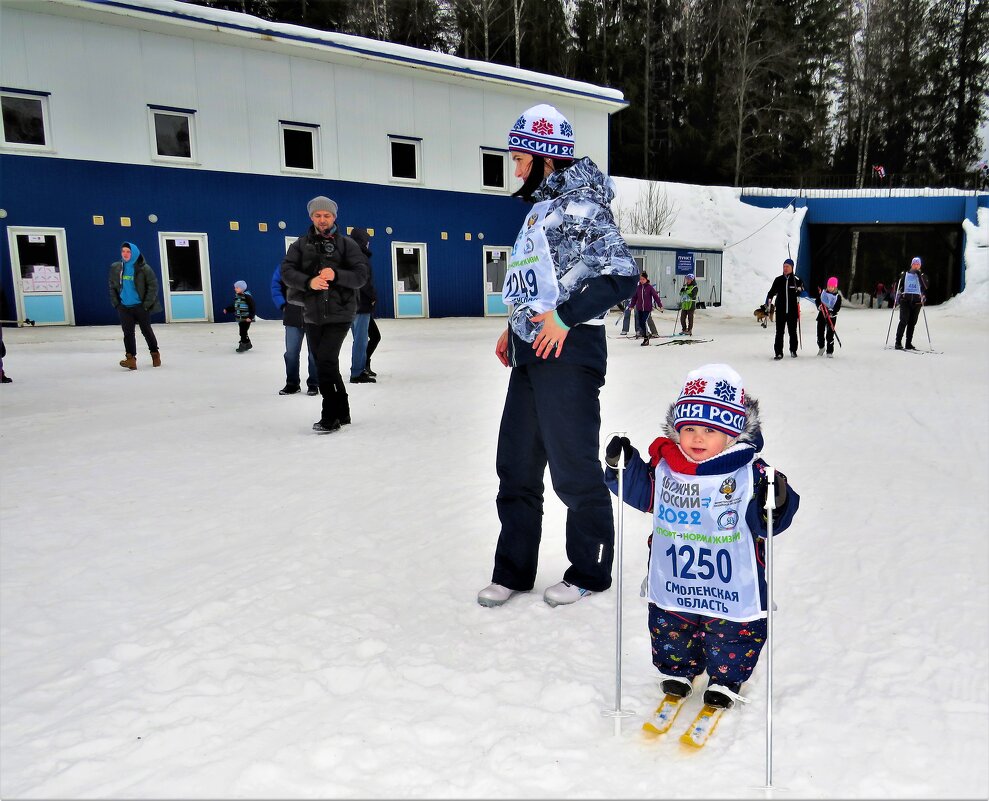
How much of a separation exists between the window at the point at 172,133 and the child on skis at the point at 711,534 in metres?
19.6

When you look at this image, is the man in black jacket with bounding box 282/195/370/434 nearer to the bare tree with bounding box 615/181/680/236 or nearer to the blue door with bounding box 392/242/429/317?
the blue door with bounding box 392/242/429/317

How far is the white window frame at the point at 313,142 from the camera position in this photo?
66.2 feet

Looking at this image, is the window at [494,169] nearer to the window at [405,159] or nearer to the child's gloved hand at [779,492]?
the window at [405,159]

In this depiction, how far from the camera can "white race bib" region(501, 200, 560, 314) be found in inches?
108

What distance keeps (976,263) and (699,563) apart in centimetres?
3540

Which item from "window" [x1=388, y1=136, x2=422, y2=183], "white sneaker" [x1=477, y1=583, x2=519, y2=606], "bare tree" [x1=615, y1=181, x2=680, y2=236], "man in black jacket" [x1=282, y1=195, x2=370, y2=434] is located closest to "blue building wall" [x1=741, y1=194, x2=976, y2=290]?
"bare tree" [x1=615, y1=181, x2=680, y2=236]

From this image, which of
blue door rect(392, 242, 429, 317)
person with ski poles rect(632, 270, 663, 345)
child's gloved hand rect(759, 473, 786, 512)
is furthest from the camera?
blue door rect(392, 242, 429, 317)

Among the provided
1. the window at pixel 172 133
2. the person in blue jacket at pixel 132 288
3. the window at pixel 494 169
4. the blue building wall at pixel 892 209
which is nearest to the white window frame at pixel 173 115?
the window at pixel 172 133

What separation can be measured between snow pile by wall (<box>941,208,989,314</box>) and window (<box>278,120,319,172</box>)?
25198 mm

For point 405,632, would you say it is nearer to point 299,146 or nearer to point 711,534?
point 711,534

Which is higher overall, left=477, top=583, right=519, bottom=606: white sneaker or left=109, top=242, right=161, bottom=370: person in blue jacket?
left=109, top=242, right=161, bottom=370: person in blue jacket

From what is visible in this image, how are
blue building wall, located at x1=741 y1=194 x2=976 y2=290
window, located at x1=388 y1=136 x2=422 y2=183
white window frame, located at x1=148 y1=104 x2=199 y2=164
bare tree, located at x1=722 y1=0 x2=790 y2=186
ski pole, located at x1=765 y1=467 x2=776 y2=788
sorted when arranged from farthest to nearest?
bare tree, located at x1=722 y1=0 x2=790 y2=186 < blue building wall, located at x1=741 y1=194 x2=976 y2=290 < window, located at x1=388 y1=136 x2=422 y2=183 < white window frame, located at x1=148 y1=104 x2=199 y2=164 < ski pole, located at x1=765 y1=467 x2=776 y2=788

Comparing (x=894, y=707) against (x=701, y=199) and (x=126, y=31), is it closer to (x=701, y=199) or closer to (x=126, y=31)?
(x=126, y=31)

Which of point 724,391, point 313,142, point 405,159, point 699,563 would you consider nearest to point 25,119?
point 313,142
